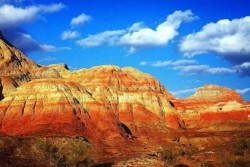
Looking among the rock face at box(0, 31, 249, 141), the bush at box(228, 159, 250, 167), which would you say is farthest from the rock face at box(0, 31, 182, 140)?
the bush at box(228, 159, 250, 167)

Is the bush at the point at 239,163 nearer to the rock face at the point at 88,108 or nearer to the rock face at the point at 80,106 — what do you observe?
the rock face at the point at 88,108

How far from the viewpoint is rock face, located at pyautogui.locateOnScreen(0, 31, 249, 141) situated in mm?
153125

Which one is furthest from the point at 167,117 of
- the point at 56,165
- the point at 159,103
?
the point at 56,165

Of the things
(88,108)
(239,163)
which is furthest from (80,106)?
(239,163)

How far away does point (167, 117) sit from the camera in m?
186

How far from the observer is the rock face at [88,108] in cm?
15312

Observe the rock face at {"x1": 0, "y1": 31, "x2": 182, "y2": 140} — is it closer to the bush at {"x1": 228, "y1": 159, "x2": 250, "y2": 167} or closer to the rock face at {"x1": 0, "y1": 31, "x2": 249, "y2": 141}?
the rock face at {"x1": 0, "y1": 31, "x2": 249, "y2": 141}

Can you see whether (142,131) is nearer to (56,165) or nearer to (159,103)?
(159,103)

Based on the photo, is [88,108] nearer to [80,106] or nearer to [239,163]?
[80,106]

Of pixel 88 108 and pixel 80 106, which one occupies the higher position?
pixel 80 106

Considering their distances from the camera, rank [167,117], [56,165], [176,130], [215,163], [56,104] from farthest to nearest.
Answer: [167,117], [176,130], [56,104], [215,163], [56,165]

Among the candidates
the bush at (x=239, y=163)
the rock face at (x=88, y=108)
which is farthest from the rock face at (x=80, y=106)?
the bush at (x=239, y=163)

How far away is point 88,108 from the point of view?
16725 cm

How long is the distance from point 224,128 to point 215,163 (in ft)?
280
